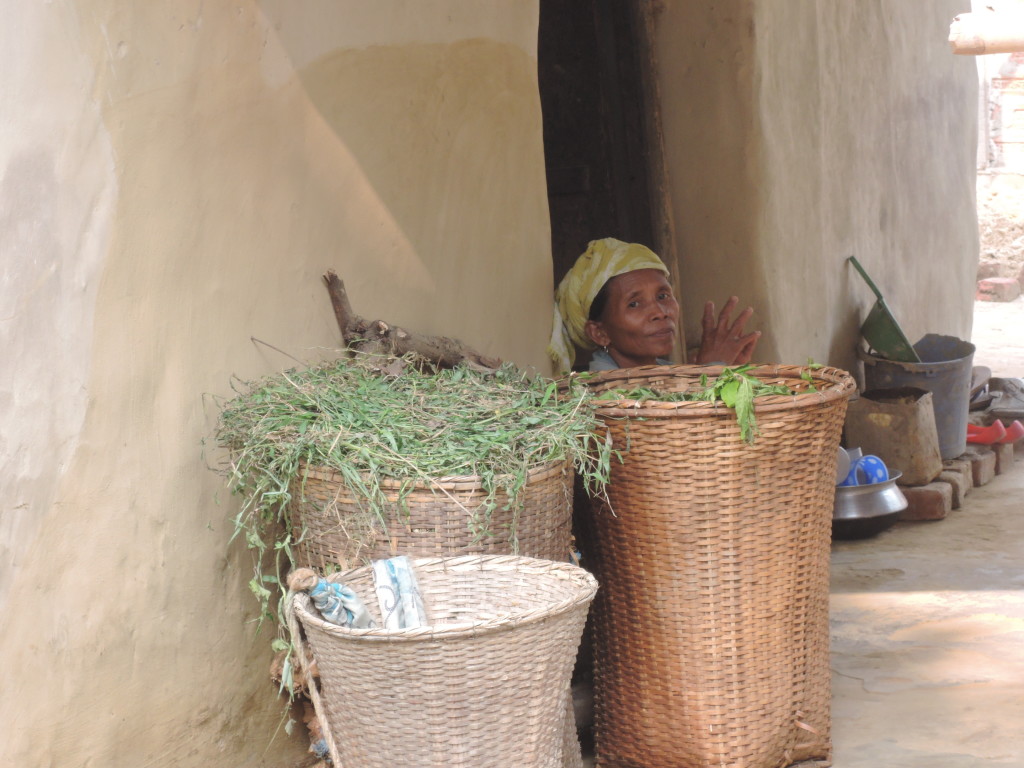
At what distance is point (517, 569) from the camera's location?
2.18 meters

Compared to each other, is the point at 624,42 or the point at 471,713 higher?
the point at 624,42

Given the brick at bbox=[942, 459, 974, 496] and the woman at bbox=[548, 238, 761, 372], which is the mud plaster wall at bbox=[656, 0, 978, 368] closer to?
the brick at bbox=[942, 459, 974, 496]

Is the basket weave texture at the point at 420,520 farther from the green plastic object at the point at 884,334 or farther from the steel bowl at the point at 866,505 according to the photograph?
the green plastic object at the point at 884,334

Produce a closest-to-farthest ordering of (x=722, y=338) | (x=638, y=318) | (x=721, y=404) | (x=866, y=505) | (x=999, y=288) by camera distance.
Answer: (x=721, y=404) < (x=638, y=318) < (x=722, y=338) < (x=866, y=505) < (x=999, y=288)

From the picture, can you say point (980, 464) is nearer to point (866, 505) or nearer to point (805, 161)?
point (866, 505)

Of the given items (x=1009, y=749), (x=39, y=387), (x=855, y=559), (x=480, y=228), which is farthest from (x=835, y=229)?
(x=39, y=387)

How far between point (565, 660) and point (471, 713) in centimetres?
20

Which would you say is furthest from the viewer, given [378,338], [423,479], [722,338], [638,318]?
[722,338]

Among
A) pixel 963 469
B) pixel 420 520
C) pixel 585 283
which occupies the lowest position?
pixel 963 469

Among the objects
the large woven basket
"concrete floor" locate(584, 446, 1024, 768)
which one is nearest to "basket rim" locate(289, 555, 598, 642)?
the large woven basket

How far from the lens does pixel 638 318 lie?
152 inches

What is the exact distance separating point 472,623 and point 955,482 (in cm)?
409

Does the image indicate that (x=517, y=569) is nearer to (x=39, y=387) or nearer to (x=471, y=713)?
(x=471, y=713)

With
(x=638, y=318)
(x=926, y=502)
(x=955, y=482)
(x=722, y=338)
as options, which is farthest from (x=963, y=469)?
(x=638, y=318)
